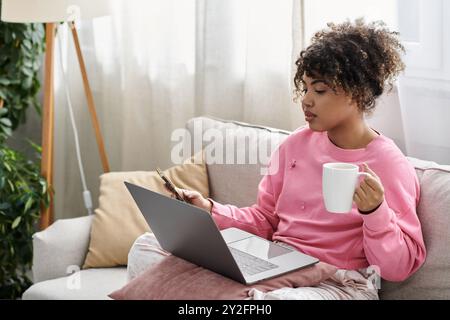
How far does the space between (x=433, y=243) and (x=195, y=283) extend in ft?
1.84

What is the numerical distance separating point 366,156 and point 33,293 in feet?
3.43

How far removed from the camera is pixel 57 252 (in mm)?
2285

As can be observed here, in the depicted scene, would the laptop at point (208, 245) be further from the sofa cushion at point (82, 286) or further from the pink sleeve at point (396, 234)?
the sofa cushion at point (82, 286)

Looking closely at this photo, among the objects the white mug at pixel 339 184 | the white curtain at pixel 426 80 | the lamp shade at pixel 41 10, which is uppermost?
the lamp shade at pixel 41 10

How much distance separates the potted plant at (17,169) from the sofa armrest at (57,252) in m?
0.34

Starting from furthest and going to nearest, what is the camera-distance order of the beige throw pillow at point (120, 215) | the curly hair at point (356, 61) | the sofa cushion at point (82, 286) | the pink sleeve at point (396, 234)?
the beige throw pillow at point (120, 215), the sofa cushion at point (82, 286), the curly hair at point (356, 61), the pink sleeve at point (396, 234)

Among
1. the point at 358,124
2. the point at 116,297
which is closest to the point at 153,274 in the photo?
the point at 116,297

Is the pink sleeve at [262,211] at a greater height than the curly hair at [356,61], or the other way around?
the curly hair at [356,61]

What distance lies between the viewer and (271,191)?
2.01m

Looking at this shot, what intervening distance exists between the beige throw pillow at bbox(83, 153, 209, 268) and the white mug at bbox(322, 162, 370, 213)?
0.79 m

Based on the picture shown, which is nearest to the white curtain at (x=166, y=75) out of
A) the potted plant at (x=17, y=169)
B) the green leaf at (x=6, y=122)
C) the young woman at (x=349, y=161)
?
the potted plant at (x=17, y=169)

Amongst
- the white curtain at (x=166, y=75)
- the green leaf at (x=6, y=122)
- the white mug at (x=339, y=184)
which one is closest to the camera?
the white mug at (x=339, y=184)

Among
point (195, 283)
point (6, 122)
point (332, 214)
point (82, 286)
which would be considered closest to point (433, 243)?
point (332, 214)

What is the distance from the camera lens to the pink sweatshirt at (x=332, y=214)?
167 cm
